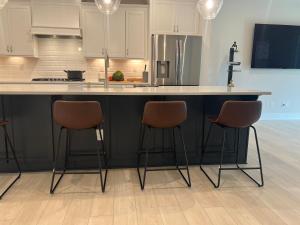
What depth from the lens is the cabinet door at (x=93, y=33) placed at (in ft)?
15.6

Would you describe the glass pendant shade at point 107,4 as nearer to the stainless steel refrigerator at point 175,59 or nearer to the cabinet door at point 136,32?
the stainless steel refrigerator at point 175,59

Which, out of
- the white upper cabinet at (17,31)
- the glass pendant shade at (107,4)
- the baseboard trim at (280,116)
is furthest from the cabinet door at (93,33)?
the baseboard trim at (280,116)

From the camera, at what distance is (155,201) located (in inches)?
90.9

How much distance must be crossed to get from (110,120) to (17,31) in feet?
9.88

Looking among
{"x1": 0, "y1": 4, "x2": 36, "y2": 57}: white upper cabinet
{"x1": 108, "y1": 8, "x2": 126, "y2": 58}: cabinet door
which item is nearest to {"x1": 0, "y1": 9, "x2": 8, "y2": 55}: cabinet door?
{"x1": 0, "y1": 4, "x2": 36, "y2": 57}: white upper cabinet

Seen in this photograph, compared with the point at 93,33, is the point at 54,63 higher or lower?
lower

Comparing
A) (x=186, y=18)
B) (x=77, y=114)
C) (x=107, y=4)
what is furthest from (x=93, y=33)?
(x=77, y=114)

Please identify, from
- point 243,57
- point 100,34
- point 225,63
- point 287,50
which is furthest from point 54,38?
point 287,50

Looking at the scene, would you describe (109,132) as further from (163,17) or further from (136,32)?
(163,17)

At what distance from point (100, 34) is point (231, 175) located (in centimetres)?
346

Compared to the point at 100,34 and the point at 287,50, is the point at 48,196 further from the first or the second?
the point at 287,50

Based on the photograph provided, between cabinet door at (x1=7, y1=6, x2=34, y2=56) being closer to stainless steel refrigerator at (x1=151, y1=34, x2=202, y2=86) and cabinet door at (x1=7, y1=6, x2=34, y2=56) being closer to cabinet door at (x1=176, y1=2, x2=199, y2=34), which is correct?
stainless steel refrigerator at (x1=151, y1=34, x2=202, y2=86)

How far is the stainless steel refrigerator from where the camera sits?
454 cm

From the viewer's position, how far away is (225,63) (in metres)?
5.45
